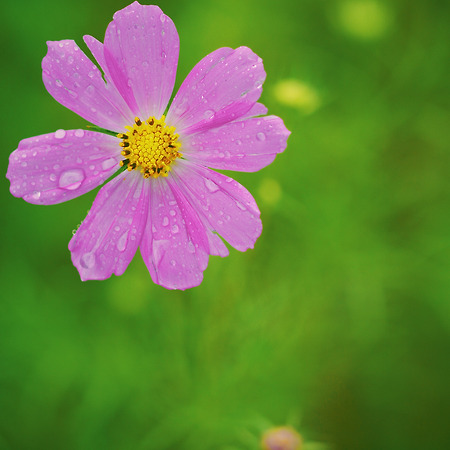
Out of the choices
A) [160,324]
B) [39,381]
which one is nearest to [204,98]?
[160,324]

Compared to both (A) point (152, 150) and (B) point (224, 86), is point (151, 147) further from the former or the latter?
(B) point (224, 86)

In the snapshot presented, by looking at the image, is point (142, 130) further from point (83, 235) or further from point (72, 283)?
point (72, 283)

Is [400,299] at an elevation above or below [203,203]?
above

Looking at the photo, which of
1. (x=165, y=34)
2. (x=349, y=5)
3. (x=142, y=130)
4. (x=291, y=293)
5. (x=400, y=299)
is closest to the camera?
(x=165, y=34)

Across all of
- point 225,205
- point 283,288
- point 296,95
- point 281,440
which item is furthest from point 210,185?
point 283,288

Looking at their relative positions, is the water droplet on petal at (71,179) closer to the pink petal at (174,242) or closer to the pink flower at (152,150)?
the pink flower at (152,150)

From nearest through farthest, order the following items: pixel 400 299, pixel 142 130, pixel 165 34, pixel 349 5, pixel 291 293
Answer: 1. pixel 165 34
2. pixel 142 130
3. pixel 349 5
4. pixel 291 293
5. pixel 400 299

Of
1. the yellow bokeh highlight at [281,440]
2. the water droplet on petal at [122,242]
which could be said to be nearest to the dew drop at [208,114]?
the water droplet on petal at [122,242]

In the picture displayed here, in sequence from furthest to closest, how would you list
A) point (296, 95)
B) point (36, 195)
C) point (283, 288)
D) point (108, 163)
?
point (283, 288) < point (296, 95) < point (108, 163) < point (36, 195)
